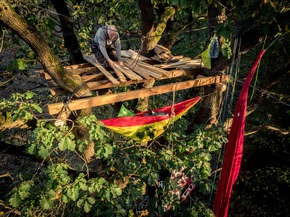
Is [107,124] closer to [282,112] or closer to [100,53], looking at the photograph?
[100,53]

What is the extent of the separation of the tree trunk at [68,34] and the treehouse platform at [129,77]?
1.87 ft

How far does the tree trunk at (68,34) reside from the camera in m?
4.93

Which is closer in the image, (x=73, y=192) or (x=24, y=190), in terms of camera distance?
(x=73, y=192)

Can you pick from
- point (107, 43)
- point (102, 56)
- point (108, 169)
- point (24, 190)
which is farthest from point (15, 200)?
point (107, 43)

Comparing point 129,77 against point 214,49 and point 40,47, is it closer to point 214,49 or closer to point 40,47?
point 40,47

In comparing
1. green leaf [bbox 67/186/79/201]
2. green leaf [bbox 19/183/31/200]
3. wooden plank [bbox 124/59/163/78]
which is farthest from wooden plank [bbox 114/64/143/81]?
green leaf [bbox 19/183/31/200]

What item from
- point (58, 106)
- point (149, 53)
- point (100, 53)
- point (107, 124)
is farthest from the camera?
point (149, 53)

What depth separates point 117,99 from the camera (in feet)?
10.5

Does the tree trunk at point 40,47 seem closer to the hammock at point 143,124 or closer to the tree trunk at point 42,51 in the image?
the tree trunk at point 42,51

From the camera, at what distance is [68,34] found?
5.06m

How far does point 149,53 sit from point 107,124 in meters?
2.49

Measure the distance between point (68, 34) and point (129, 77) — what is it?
2327 mm

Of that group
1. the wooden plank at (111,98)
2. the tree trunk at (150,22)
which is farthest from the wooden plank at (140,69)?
the tree trunk at (150,22)

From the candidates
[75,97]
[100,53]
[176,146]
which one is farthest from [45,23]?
[176,146]
